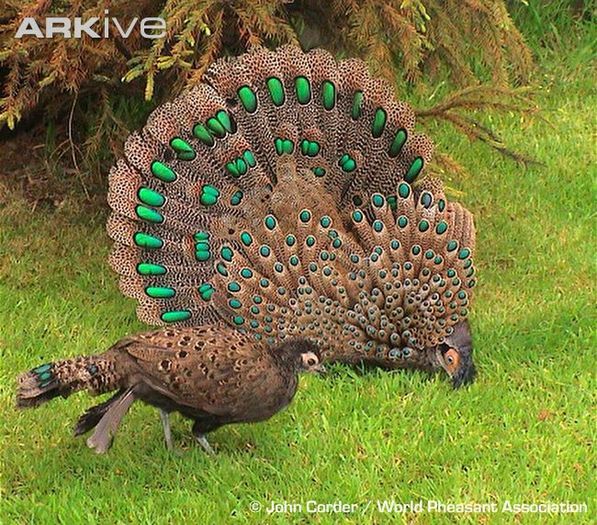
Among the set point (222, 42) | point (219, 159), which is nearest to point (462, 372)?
point (219, 159)

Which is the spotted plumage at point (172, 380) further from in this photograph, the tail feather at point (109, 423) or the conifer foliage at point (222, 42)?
the conifer foliage at point (222, 42)

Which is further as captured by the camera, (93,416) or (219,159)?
(219,159)

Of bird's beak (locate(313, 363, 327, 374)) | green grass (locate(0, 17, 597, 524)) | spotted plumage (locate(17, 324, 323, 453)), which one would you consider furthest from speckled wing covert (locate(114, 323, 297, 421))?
green grass (locate(0, 17, 597, 524))

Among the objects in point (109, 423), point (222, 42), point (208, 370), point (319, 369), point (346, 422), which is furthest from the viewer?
point (222, 42)

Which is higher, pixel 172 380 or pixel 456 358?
pixel 172 380

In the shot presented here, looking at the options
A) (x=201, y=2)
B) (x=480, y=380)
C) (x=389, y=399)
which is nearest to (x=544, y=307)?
(x=480, y=380)

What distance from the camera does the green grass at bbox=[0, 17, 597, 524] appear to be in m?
4.41

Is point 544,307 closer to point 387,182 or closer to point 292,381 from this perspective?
point 387,182

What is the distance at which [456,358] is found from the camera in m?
5.16

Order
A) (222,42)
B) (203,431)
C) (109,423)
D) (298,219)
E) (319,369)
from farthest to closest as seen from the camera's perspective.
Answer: (222,42)
(298,219)
(319,369)
(203,431)
(109,423)

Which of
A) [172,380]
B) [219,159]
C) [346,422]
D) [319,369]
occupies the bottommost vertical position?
[346,422]

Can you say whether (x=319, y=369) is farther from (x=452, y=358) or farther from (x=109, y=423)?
(x=109, y=423)

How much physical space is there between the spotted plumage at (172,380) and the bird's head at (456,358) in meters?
0.97

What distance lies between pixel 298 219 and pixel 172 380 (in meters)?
1.26
